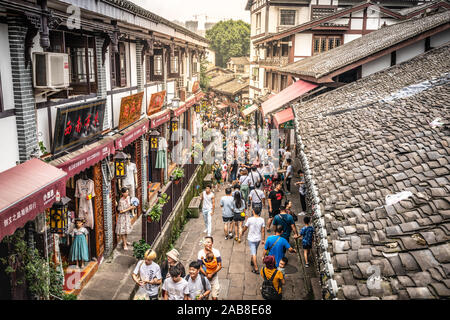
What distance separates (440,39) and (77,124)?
491 inches

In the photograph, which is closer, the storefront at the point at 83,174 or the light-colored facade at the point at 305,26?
the storefront at the point at 83,174

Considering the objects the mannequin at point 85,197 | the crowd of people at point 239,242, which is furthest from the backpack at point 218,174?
the mannequin at point 85,197

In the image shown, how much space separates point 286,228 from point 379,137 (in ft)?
13.7

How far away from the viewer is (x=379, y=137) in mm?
7613

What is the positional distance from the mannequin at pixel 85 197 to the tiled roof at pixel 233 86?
126ft

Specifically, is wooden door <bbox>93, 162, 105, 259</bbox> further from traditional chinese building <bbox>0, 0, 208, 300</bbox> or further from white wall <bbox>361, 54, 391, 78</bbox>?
white wall <bbox>361, 54, 391, 78</bbox>

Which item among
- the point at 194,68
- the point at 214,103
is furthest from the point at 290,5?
the point at 214,103

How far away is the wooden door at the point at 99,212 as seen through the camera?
33.1ft

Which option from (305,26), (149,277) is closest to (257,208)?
(149,277)

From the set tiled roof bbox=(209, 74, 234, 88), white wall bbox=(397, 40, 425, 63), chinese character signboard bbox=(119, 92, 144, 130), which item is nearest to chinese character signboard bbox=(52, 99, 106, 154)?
chinese character signboard bbox=(119, 92, 144, 130)

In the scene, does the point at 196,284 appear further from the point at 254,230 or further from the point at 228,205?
the point at 228,205

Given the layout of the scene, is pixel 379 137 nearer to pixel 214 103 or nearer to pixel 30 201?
pixel 30 201

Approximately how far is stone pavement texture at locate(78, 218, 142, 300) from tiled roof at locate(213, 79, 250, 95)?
3777 cm

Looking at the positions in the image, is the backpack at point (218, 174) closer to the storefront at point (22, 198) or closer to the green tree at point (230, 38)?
the storefront at point (22, 198)
